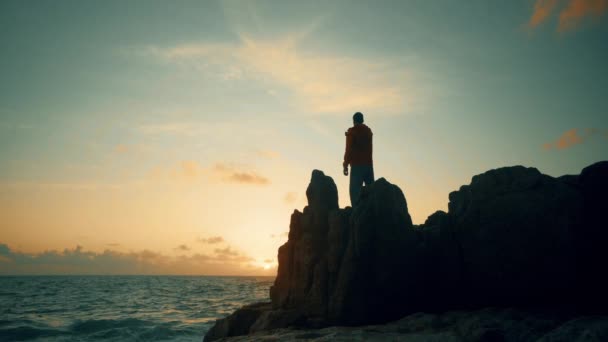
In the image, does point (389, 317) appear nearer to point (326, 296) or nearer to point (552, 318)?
point (326, 296)

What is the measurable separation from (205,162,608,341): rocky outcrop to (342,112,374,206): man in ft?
2.96

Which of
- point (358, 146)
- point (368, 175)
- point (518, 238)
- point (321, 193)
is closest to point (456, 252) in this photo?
point (518, 238)

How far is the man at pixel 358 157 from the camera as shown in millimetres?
13812

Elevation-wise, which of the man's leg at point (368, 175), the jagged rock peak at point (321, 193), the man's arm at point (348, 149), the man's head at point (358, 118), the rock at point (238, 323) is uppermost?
the man's head at point (358, 118)

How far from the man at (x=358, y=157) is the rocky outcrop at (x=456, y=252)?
0.90m

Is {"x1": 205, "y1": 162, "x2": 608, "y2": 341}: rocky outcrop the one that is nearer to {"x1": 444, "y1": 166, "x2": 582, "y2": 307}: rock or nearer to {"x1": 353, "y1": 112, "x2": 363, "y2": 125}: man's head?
{"x1": 444, "y1": 166, "x2": 582, "y2": 307}: rock

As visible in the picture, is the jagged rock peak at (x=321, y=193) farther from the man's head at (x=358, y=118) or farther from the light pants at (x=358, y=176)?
the man's head at (x=358, y=118)

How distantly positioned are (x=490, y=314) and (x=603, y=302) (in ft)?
7.26

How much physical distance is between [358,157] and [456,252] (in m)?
4.84

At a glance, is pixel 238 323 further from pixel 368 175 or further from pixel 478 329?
pixel 478 329

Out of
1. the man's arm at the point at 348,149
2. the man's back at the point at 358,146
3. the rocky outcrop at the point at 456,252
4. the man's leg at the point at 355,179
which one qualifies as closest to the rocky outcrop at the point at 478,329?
the rocky outcrop at the point at 456,252

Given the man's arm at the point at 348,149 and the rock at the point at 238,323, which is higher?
the man's arm at the point at 348,149

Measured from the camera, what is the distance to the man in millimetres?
13812

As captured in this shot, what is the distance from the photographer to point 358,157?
1383 centimetres
